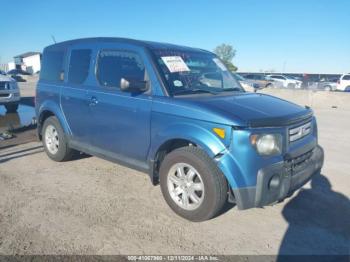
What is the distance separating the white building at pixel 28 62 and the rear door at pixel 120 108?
89.0 meters

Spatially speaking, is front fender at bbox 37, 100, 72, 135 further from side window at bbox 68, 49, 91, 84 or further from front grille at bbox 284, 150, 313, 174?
front grille at bbox 284, 150, 313, 174

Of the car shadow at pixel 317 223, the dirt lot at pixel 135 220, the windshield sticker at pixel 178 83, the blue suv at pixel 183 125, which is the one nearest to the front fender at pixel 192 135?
the blue suv at pixel 183 125

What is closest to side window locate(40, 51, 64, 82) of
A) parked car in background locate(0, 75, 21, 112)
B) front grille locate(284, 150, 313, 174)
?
front grille locate(284, 150, 313, 174)

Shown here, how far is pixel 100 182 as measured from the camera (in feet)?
15.4

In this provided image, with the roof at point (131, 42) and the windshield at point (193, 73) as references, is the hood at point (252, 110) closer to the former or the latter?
the windshield at point (193, 73)

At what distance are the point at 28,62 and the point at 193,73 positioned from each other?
97.3 m

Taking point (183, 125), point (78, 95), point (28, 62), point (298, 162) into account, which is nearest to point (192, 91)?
point (183, 125)

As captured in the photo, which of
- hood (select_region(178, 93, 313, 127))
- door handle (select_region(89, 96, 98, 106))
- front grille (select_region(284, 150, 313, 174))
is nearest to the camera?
hood (select_region(178, 93, 313, 127))

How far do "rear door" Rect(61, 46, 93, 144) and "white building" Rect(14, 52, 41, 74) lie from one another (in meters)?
88.2

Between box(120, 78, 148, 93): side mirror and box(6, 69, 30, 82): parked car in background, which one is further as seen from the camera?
box(6, 69, 30, 82): parked car in background

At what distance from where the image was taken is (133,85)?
3703 mm

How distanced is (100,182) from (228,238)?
2198mm

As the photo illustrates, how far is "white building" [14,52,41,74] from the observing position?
85.3 m

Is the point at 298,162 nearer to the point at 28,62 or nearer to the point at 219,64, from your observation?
the point at 219,64
